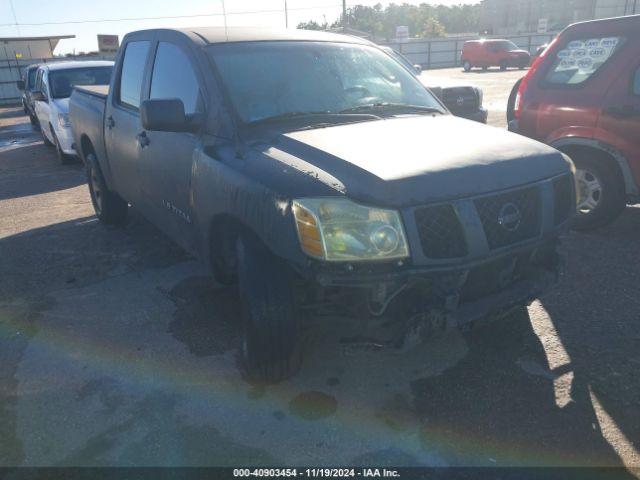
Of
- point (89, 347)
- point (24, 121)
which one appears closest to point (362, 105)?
point (89, 347)

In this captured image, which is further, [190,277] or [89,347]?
[190,277]

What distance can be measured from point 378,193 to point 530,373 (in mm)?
1481

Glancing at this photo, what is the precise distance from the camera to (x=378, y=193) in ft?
7.64

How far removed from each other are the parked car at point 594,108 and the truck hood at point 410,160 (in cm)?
206

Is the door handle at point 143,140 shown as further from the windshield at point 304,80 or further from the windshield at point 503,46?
the windshield at point 503,46

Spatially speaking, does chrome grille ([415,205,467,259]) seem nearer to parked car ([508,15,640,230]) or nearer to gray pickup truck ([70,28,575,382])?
gray pickup truck ([70,28,575,382])

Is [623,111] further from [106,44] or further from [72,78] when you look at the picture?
[106,44]

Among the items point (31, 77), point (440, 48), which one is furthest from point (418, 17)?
point (31, 77)

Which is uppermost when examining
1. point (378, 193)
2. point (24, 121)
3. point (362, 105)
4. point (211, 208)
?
point (362, 105)

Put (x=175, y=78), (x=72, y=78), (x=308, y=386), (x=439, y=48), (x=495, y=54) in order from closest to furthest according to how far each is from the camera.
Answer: (x=308, y=386), (x=175, y=78), (x=72, y=78), (x=495, y=54), (x=439, y=48)

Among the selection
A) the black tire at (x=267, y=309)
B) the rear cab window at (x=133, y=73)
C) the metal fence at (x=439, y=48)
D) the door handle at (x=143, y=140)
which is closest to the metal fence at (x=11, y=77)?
the metal fence at (x=439, y=48)

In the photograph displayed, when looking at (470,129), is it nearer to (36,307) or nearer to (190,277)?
(190,277)

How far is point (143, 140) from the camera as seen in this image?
3918 millimetres

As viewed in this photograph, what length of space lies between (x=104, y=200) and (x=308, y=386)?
3637 millimetres
